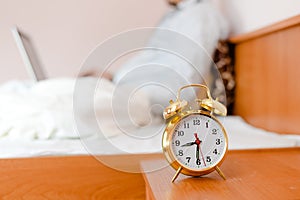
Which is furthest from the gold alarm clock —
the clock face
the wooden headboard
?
the wooden headboard

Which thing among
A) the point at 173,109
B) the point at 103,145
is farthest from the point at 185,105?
the point at 103,145

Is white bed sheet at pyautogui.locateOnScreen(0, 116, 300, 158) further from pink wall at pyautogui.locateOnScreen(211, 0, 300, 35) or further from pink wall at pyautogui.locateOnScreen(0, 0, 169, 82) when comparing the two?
pink wall at pyautogui.locateOnScreen(0, 0, 169, 82)

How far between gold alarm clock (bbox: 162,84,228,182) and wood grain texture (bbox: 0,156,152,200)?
0.26 m

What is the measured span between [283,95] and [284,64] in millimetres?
104

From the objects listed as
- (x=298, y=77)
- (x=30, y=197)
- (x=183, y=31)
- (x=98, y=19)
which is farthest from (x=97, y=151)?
(x=98, y=19)

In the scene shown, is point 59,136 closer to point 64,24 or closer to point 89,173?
point 89,173

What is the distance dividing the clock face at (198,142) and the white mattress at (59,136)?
28 centimetres

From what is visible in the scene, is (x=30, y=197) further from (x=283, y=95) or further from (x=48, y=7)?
(x=48, y=7)

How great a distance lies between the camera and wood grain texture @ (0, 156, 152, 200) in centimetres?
94

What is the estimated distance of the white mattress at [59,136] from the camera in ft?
3.31

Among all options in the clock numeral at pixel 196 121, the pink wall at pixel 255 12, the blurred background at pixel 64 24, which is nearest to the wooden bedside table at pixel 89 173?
the clock numeral at pixel 196 121

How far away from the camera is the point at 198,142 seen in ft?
2.49

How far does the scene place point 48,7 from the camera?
8.44 ft

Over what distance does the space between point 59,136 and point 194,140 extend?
51 centimetres
